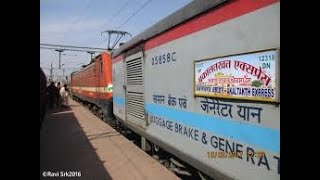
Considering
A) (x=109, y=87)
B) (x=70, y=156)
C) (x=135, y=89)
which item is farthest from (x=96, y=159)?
A: (x=109, y=87)

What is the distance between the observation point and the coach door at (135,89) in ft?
24.8

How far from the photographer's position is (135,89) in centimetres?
815

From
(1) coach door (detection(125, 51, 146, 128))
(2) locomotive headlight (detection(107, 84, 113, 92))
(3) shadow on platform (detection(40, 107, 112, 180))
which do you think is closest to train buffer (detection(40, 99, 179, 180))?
(3) shadow on platform (detection(40, 107, 112, 180))

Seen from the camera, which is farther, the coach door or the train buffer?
the coach door

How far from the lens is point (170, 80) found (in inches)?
221

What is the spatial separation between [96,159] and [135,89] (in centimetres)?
155

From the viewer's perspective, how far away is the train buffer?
652 centimetres

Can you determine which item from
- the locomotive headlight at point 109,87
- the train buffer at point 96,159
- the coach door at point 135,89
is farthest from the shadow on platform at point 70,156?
the locomotive headlight at point 109,87

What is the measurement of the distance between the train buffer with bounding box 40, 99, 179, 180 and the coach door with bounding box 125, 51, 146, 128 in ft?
2.20

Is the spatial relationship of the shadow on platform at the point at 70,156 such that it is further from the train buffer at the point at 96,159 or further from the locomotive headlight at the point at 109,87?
the locomotive headlight at the point at 109,87

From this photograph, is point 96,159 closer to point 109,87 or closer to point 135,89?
point 135,89

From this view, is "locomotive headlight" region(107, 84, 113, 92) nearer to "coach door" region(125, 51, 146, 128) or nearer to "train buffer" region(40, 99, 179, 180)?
"train buffer" region(40, 99, 179, 180)
